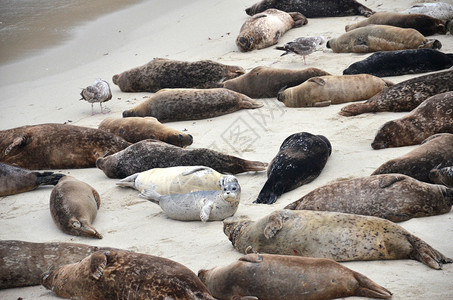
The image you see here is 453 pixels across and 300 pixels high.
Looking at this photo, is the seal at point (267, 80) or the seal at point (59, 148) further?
the seal at point (267, 80)

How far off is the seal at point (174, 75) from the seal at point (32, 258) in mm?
5188

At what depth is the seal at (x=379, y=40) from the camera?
10062 mm

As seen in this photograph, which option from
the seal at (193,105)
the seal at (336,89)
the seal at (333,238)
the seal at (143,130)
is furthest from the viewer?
the seal at (193,105)

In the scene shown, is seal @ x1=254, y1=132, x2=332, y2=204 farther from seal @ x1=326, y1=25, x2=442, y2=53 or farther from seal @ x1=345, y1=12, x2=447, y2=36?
seal @ x1=345, y1=12, x2=447, y2=36

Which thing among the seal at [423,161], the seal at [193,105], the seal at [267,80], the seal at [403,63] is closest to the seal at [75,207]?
the seal at [423,161]

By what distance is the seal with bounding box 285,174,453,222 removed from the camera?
514cm

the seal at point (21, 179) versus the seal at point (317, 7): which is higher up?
the seal at point (317, 7)

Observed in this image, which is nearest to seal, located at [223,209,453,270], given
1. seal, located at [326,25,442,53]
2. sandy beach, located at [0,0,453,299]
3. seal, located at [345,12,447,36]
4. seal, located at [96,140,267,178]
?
sandy beach, located at [0,0,453,299]

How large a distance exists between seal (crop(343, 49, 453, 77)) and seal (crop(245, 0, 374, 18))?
11.0 ft

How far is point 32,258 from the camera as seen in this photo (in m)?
5.13

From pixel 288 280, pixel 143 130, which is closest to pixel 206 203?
pixel 288 280

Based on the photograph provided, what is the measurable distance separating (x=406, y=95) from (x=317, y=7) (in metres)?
5.57

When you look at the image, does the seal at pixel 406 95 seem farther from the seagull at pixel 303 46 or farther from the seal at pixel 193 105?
the seagull at pixel 303 46

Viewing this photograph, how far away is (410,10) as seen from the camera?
458 inches
